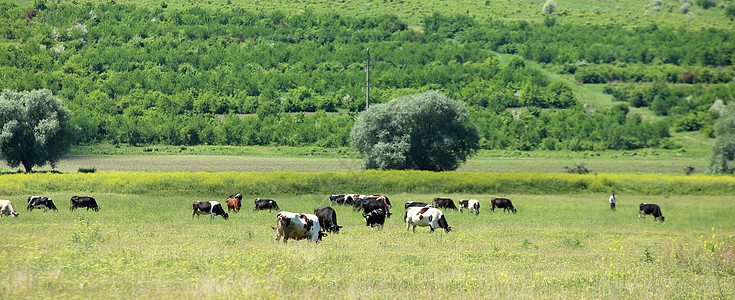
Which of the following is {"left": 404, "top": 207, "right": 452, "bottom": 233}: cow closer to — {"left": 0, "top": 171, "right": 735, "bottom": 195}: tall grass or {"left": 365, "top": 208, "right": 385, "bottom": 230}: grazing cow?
{"left": 365, "top": 208, "right": 385, "bottom": 230}: grazing cow

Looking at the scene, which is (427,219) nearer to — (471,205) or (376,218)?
(376,218)

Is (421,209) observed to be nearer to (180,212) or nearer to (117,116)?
(180,212)

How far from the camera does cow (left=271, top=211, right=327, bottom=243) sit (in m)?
22.2

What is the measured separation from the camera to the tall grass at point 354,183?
47938mm

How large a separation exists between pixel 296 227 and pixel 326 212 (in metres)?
4.19

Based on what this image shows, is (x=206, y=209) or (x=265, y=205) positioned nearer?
(x=206, y=209)

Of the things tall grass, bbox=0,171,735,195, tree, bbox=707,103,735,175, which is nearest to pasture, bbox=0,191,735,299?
tall grass, bbox=0,171,735,195

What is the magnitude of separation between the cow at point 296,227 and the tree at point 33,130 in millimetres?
48429

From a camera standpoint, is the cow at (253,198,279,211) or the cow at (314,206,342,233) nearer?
the cow at (314,206,342,233)

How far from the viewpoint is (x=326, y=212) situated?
1044 inches

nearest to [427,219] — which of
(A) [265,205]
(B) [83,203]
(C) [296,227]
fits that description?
(C) [296,227]

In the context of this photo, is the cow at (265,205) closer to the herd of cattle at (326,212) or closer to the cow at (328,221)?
the herd of cattle at (326,212)

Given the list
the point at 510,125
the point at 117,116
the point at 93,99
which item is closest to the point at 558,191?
the point at 510,125

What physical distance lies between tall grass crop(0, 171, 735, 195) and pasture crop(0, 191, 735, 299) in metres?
14.4
